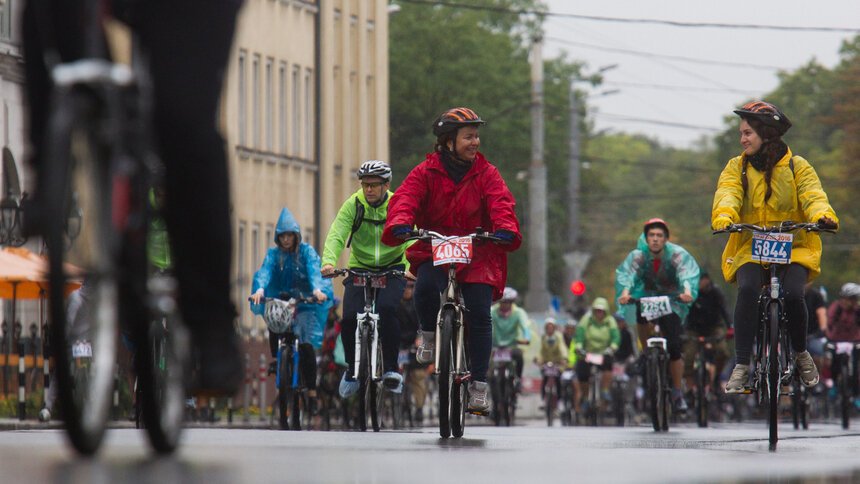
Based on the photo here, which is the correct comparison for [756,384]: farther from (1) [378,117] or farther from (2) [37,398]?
(1) [378,117]

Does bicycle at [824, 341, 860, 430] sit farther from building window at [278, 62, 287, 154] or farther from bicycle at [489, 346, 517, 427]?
building window at [278, 62, 287, 154]

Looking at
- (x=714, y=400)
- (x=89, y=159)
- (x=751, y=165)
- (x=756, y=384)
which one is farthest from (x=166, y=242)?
(x=714, y=400)

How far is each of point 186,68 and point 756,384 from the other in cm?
659

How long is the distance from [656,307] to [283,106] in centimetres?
2827

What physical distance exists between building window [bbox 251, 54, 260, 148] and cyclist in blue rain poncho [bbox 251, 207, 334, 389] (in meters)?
25.1

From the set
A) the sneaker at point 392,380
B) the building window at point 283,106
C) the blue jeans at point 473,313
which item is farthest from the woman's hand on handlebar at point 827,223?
the building window at point 283,106

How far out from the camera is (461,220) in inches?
441

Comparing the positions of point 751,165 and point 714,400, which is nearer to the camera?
point 751,165

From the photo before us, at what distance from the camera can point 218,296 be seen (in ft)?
15.5

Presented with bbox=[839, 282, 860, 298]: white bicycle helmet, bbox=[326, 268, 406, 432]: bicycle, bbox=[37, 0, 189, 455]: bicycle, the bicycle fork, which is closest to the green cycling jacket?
bbox=[326, 268, 406, 432]: bicycle

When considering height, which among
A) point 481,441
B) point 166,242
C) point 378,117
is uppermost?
point 378,117

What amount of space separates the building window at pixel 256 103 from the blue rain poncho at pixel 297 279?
2520 cm

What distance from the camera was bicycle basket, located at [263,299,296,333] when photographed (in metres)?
15.6

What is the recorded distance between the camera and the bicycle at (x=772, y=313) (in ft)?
34.2
